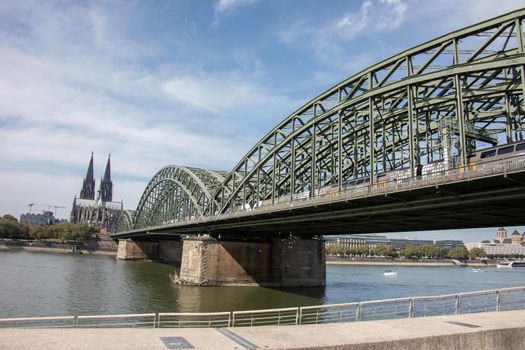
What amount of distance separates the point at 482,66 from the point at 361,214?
49.1 ft

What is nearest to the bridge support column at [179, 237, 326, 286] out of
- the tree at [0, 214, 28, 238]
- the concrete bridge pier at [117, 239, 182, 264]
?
the concrete bridge pier at [117, 239, 182, 264]

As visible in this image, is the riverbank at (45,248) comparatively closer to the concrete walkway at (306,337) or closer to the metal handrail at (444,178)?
the metal handrail at (444,178)

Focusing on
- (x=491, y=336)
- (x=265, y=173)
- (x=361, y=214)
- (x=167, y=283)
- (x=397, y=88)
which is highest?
(x=397, y=88)

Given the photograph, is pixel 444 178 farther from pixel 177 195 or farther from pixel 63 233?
pixel 63 233

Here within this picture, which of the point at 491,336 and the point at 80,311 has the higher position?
the point at 491,336

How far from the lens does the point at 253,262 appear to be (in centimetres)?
6222

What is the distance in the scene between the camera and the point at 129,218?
173750 mm

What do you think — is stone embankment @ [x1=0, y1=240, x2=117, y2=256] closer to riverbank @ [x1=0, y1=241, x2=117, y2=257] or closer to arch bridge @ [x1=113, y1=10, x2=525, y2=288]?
riverbank @ [x1=0, y1=241, x2=117, y2=257]

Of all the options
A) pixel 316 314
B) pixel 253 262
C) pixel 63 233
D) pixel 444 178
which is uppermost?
pixel 444 178

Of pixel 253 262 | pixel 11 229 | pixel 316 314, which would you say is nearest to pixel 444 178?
pixel 316 314

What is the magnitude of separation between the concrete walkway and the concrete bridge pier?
125173mm

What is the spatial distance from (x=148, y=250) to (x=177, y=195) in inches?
1302

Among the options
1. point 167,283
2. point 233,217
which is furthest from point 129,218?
point 233,217

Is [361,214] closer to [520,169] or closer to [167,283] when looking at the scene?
[520,169]
